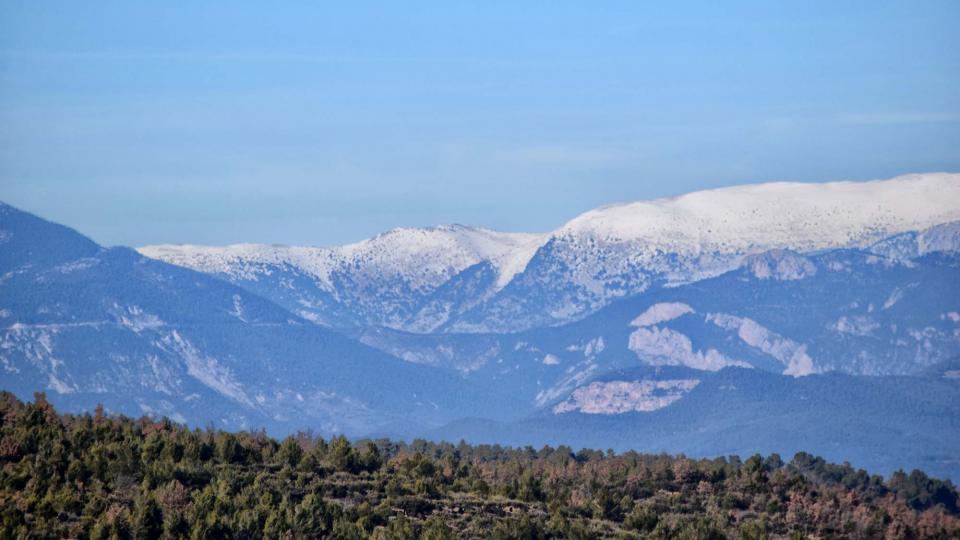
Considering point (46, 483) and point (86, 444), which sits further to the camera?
point (86, 444)

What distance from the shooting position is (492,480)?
503 feet

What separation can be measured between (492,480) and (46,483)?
40.1m

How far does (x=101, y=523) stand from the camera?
110875 millimetres

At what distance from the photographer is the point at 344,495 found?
133250 mm

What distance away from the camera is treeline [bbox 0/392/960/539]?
116m

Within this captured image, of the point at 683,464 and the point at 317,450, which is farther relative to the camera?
the point at 683,464

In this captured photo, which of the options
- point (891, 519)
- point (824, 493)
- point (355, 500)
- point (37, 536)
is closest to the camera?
point (37, 536)

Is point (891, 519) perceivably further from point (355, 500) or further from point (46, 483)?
point (46, 483)

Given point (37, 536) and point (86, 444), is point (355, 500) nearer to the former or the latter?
point (86, 444)

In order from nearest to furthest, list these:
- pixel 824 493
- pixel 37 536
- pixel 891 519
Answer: pixel 37 536, pixel 891 519, pixel 824 493

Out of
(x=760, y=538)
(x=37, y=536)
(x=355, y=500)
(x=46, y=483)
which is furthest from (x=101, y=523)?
(x=760, y=538)

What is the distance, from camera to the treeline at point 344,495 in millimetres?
115875

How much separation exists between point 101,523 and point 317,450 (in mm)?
41569

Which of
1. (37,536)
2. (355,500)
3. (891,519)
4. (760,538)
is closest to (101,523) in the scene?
(37,536)
